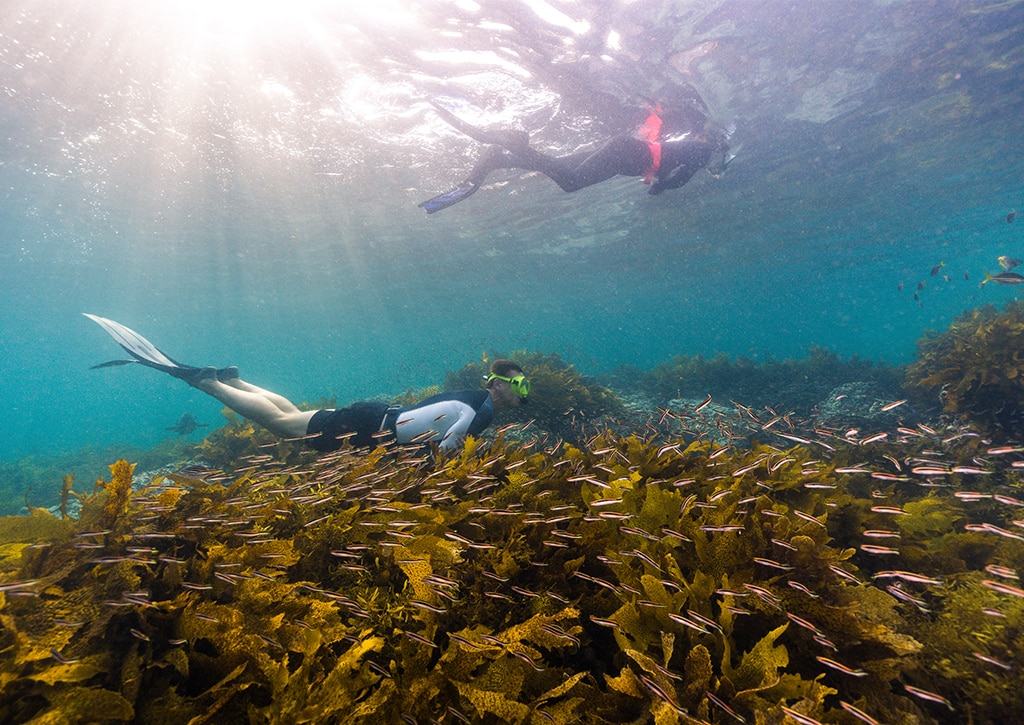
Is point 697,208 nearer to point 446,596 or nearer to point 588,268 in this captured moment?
point 588,268

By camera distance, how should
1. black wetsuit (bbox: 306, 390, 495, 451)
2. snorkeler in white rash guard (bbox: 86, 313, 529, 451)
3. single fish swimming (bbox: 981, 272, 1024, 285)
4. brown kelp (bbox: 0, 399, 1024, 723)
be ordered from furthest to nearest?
single fish swimming (bbox: 981, 272, 1024, 285) < snorkeler in white rash guard (bbox: 86, 313, 529, 451) < black wetsuit (bbox: 306, 390, 495, 451) < brown kelp (bbox: 0, 399, 1024, 723)

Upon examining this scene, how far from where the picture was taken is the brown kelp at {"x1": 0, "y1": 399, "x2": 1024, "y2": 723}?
1.82m

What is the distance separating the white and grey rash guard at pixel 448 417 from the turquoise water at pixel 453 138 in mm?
9614

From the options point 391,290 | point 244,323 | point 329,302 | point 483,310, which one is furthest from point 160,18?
point 244,323

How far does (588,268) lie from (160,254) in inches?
1363

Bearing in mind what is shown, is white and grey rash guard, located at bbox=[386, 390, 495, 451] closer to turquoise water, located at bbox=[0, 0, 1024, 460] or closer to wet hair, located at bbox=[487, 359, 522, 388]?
wet hair, located at bbox=[487, 359, 522, 388]

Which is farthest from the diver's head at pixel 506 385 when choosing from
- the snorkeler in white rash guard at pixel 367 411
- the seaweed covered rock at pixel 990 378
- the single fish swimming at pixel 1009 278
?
the single fish swimming at pixel 1009 278

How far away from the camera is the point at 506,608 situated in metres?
2.50

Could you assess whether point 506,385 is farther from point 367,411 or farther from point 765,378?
point 765,378

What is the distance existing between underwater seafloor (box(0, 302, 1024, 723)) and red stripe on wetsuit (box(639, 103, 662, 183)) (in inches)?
441

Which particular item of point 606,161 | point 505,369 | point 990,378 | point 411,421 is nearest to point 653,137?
point 606,161

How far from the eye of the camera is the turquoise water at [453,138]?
11.0m

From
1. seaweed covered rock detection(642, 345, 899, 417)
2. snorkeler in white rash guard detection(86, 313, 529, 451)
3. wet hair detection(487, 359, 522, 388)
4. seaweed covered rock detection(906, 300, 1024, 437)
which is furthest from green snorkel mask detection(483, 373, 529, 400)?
seaweed covered rock detection(642, 345, 899, 417)

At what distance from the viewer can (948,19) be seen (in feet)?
37.2
